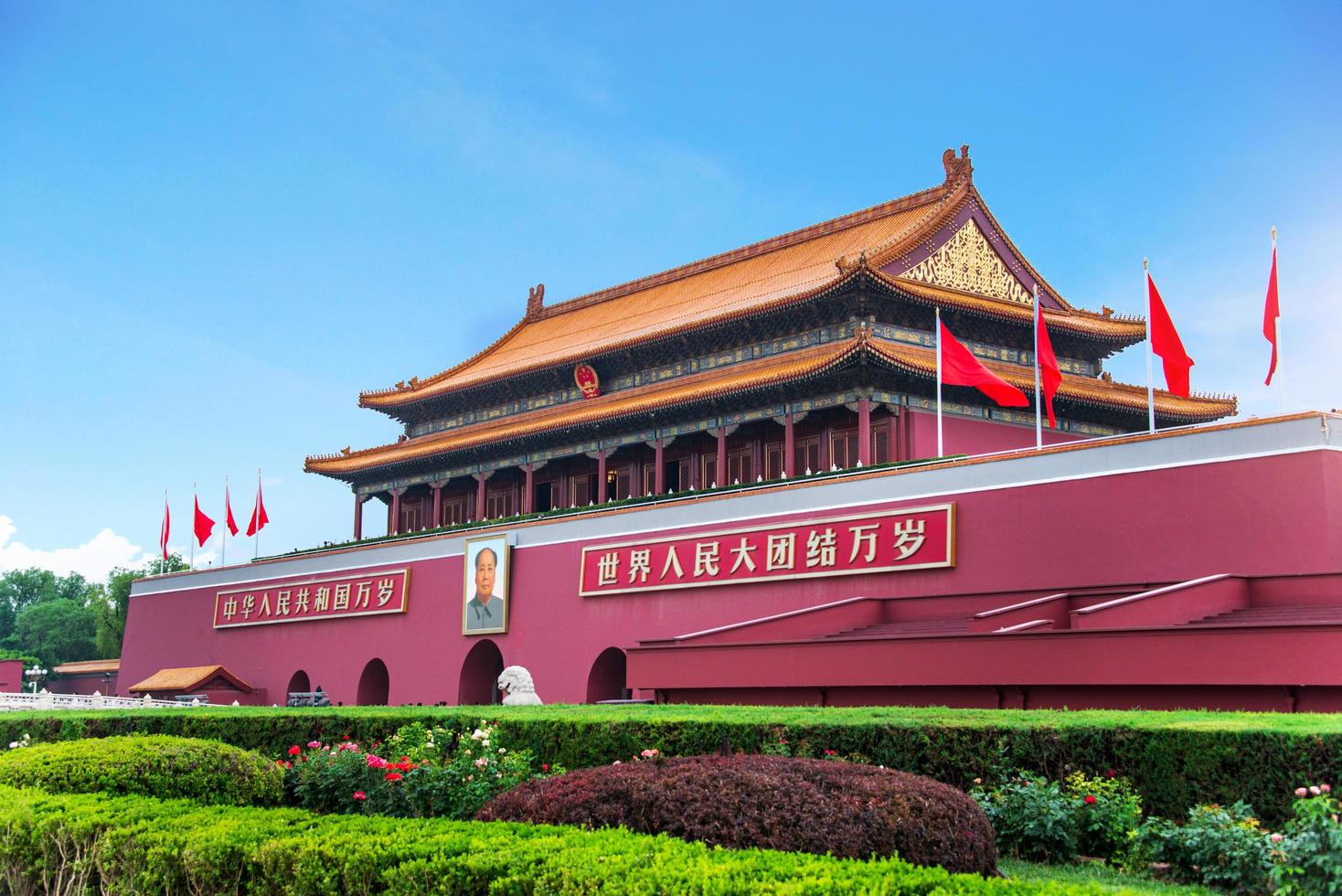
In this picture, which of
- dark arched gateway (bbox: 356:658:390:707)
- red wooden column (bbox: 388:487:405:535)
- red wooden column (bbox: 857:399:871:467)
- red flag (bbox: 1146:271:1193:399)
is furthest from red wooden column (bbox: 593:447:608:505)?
red flag (bbox: 1146:271:1193:399)

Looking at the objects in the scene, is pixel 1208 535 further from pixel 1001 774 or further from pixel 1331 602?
pixel 1001 774

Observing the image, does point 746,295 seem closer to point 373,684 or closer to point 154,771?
point 373,684

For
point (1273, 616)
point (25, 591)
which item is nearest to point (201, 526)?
point (1273, 616)

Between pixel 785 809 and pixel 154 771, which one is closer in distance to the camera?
pixel 785 809

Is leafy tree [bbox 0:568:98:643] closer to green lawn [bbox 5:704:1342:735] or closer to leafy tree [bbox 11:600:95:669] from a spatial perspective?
leafy tree [bbox 11:600:95:669]

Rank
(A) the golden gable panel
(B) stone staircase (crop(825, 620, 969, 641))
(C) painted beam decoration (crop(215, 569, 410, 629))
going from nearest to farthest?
(B) stone staircase (crop(825, 620, 969, 641))
(A) the golden gable panel
(C) painted beam decoration (crop(215, 569, 410, 629))

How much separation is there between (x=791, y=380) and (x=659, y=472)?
4.22m

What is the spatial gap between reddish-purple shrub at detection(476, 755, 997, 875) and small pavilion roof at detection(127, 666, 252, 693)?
27.0 meters

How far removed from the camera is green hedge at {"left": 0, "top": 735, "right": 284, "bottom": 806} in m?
9.38

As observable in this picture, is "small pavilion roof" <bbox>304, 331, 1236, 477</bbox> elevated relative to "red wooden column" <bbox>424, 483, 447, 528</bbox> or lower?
elevated

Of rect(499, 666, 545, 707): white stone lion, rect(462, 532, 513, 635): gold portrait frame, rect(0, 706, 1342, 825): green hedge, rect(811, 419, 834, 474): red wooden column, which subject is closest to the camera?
rect(0, 706, 1342, 825): green hedge

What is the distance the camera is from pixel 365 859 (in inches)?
243

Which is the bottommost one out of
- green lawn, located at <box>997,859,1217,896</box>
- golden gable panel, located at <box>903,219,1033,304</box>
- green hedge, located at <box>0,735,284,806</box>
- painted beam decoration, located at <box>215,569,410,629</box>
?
green lawn, located at <box>997,859,1217,896</box>

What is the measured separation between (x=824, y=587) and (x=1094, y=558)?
14.4 ft
